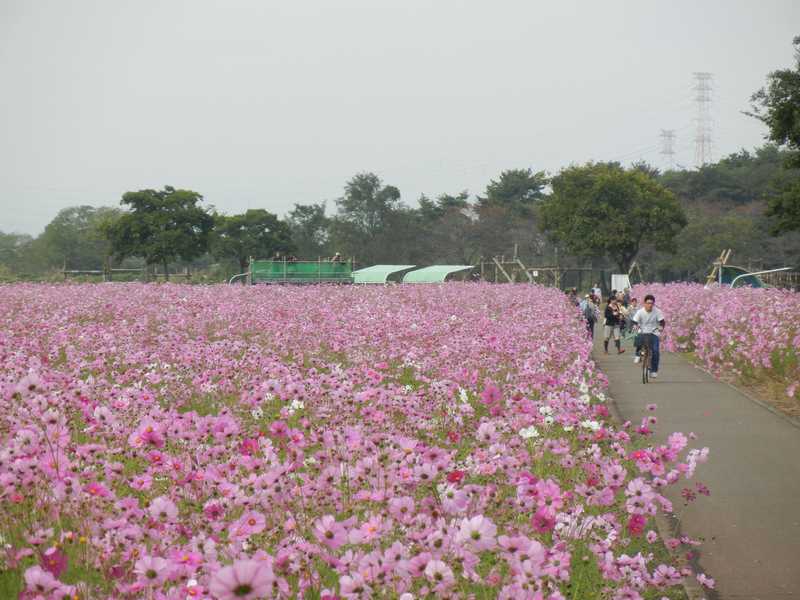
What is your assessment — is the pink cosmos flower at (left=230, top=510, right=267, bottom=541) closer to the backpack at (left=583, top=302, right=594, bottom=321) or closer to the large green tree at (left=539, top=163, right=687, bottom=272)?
the backpack at (left=583, top=302, right=594, bottom=321)

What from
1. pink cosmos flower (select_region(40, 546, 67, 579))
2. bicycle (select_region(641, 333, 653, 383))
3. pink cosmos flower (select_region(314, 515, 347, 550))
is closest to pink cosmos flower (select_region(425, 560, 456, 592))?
pink cosmos flower (select_region(314, 515, 347, 550))

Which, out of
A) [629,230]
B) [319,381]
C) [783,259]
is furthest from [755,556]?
[783,259]

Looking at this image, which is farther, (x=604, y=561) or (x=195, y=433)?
(x=195, y=433)

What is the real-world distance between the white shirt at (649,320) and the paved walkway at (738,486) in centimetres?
128

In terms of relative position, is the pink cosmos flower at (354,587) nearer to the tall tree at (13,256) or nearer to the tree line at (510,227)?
the tree line at (510,227)

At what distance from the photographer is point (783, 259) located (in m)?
62.1

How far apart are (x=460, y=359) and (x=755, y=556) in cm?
370

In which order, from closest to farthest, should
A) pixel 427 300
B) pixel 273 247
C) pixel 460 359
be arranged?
pixel 460 359, pixel 427 300, pixel 273 247

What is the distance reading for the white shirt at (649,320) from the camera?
15711 mm

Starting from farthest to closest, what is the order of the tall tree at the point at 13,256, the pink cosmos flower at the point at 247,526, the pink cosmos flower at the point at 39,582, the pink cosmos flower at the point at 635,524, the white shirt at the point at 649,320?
the tall tree at the point at 13,256, the white shirt at the point at 649,320, the pink cosmos flower at the point at 635,524, the pink cosmos flower at the point at 247,526, the pink cosmos flower at the point at 39,582

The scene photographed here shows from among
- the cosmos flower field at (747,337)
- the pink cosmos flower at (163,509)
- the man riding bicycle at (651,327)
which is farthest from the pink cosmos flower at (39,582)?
the man riding bicycle at (651,327)

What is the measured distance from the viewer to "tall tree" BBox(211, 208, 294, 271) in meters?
71.0

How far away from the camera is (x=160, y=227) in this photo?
65.9 metres

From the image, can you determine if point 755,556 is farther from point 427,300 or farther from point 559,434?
point 427,300
